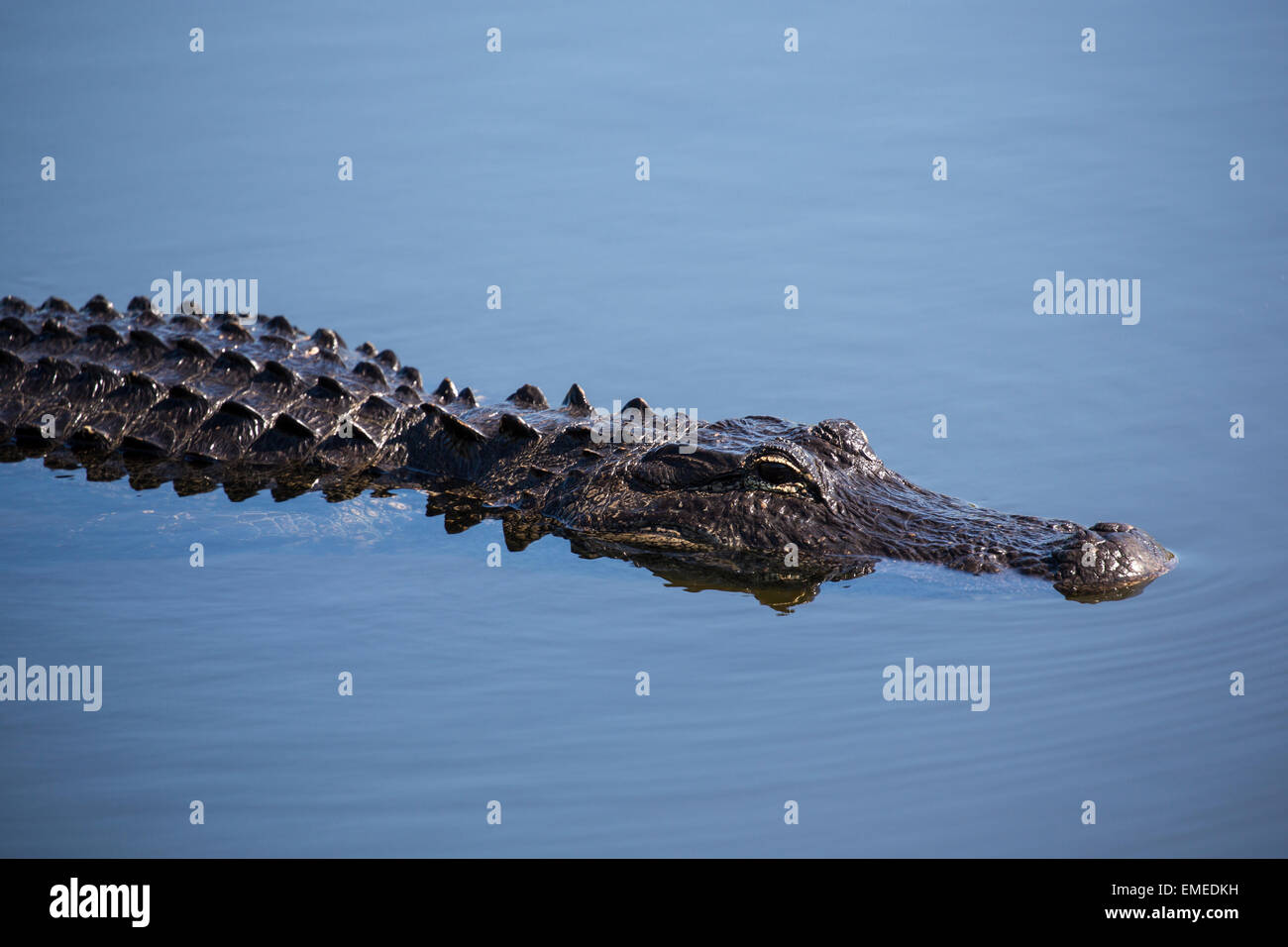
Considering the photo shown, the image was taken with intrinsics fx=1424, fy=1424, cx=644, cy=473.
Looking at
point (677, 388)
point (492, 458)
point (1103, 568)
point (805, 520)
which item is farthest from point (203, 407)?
point (1103, 568)

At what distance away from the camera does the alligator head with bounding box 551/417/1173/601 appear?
7938mm

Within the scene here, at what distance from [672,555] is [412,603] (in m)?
1.58

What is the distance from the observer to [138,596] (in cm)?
811

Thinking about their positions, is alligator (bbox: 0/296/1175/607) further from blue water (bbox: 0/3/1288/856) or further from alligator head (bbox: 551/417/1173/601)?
blue water (bbox: 0/3/1288/856)

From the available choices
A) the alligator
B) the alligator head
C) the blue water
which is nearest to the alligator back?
the alligator

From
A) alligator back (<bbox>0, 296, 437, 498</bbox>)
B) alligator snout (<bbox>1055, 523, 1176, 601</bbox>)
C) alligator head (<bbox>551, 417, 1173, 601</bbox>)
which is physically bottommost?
alligator snout (<bbox>1055, 523, 1176, 601</bbox>)

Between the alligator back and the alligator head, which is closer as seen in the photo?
the alligator head

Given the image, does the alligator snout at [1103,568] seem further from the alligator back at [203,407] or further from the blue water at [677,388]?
the alligator back at [203,407]

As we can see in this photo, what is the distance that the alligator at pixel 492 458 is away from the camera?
8.23 meters

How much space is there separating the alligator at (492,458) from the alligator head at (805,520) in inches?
0.5

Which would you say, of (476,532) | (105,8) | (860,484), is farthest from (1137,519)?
(105,8)

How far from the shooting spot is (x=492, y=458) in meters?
9.42

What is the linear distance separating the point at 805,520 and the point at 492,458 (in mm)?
2247

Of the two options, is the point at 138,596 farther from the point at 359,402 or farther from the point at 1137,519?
the point at 1137,519
